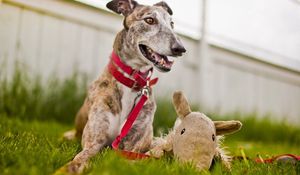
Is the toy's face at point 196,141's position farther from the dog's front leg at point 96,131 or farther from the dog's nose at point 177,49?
the dog's front leg at point 96,131

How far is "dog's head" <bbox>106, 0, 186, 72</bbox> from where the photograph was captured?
203 centimetres

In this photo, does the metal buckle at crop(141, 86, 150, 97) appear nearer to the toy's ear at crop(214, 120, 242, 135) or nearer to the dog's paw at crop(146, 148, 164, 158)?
the dog's paw at crop(146, 148, 164, 158)

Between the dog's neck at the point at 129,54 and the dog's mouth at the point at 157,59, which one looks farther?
the dog's neck at the point at 129,54

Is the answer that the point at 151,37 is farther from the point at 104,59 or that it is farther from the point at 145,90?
the point at 104,59

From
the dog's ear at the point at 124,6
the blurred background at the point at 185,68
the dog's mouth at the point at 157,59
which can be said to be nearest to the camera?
the dog's mouth at the point at 157,59

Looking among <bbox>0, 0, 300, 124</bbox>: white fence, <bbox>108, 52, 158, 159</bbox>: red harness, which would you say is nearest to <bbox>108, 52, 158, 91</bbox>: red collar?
<bbox>108, 52, 158, 159</bbox>: red harness

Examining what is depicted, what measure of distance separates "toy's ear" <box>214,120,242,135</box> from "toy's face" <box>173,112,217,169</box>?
4cm

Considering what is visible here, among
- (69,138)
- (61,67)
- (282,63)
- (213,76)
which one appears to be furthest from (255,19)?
(69,138)

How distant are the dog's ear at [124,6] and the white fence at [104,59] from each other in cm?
203

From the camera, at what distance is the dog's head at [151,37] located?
2.03 metres

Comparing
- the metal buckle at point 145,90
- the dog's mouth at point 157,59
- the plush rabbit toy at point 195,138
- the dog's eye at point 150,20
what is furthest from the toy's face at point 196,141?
the dog's eye at point 150,20

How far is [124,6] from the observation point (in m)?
2.35

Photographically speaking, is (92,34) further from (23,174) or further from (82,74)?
(23,174)

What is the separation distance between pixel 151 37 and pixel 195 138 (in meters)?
0.57
